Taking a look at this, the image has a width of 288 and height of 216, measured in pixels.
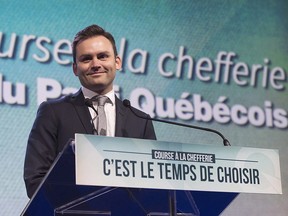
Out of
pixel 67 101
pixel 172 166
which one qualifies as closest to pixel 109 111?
pixel 67 101

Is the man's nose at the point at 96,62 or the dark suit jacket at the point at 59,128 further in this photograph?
the man's nose at the point at 96,62

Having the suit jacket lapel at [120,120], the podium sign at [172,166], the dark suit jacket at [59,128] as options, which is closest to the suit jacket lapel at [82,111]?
the dark suit jacket at [59,128]

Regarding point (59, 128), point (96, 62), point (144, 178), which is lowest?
point (144, 178)

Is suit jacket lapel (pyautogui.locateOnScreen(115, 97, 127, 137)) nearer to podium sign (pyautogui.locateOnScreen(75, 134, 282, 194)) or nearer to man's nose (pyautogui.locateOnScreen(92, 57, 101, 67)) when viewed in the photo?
man's nose (pyautogui.locateOnScreen(92, 57, 101, 67))

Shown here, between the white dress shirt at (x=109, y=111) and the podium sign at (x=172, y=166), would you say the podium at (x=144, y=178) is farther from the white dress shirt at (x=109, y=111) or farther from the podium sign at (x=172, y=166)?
the white dress shirt at (x=109, y=111)

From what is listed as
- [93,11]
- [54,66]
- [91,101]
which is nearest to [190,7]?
[93,11]

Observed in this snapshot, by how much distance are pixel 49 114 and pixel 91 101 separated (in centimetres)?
17

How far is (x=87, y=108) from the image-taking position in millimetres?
2443

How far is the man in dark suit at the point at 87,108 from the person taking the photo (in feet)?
7.72

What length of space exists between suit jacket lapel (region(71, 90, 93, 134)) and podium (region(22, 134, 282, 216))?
1.60 feet

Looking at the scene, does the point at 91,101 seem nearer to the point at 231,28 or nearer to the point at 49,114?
the point at 49,114

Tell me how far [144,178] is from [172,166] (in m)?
0.10

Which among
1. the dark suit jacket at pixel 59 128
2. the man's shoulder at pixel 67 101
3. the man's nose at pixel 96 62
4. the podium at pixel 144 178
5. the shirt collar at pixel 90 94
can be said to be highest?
the man's nose at pixel 96 62

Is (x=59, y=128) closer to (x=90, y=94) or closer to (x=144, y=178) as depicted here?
(x=90, y=94)
